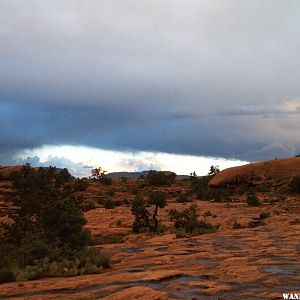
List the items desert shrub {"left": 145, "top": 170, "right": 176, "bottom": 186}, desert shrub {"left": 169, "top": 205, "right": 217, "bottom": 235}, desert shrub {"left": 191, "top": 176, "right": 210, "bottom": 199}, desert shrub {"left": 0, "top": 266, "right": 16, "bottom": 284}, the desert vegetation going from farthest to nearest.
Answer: desert shrub {"left": 145, "top": 170, "right": 176, "bottom": 186} < desert shrub {"left": 191, "top": 176, "right": 210, "bottom": 199} < desert shrub {"left": 169, "top": 205, "right": 217, "bottom": 235} < the desert vegetation < desert shrub {"left": 0, "top": 266, "right": 16, "bottom": 284}

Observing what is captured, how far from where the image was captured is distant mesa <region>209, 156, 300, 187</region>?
4366 cm

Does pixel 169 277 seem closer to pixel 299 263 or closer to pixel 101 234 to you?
pixel 299 263

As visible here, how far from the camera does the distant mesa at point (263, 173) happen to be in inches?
1719

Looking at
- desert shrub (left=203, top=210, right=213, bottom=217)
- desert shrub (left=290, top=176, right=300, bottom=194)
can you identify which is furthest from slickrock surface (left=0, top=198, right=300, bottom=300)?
desert shrub (left=290, top=176, right=300, bottom=194)

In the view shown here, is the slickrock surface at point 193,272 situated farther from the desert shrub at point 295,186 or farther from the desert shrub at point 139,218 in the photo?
the desert shrub at point 295,186

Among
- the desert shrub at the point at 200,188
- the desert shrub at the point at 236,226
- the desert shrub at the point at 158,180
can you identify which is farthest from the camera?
the desert shrub at the point at 158,180

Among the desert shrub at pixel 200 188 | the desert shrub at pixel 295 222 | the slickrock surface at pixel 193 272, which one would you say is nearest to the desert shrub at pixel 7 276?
the slickrock surface at pixel 193 272

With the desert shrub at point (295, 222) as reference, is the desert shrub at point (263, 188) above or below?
above

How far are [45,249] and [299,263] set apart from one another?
A: 296 inches

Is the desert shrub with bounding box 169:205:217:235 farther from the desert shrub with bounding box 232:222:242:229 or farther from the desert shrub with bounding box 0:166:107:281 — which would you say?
the desert shrub with bounding box 0:166:107:281

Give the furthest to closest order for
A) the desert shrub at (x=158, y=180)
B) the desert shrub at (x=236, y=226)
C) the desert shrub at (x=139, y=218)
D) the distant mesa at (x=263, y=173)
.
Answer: the desert shrub at (x=158, y=180), the distant mesa at (x=263, y=173), the desert shrub at (x=139, y=218), the desert shrub at (x=236, y=226)

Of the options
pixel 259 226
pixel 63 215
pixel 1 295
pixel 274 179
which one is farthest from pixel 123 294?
pixel 274 179

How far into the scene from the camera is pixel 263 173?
45.5m

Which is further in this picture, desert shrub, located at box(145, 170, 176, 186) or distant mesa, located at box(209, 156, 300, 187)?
desert shrub, located at box(145, 170, 176, 186)
